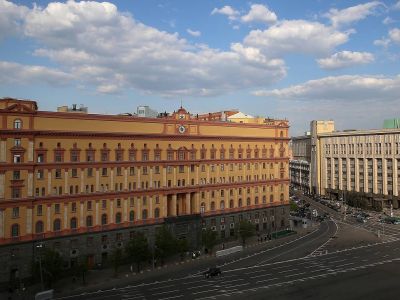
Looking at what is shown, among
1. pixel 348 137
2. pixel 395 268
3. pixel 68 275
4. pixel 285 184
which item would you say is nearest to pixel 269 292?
pixel 395 268

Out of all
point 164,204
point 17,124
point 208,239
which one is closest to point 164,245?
point 208,239

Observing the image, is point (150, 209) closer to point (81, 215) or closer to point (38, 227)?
point (81, 215)

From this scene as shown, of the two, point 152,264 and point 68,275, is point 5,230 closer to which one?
point 68,275

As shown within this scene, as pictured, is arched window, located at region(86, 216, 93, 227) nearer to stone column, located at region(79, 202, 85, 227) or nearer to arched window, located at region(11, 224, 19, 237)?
stone column, located at region(79, 202, 85, 227)

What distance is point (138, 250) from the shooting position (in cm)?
7588

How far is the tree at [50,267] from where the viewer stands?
65438 mm

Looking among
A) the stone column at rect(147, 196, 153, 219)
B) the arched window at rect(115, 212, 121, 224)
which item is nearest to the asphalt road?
the arched window at rect(115, 212, 121, 224)

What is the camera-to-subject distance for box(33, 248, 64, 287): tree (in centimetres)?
6544

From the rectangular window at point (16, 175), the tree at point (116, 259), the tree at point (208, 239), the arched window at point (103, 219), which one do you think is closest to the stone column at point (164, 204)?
the tree at point (208, 239)

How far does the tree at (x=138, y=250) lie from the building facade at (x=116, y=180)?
258 inches

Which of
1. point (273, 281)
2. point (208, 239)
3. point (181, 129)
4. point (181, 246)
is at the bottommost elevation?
point (273, 281)

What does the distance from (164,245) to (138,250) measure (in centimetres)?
580

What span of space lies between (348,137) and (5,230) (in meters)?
137

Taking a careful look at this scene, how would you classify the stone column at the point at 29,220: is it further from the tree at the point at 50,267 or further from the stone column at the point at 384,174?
the stone column at the point at 384,174
